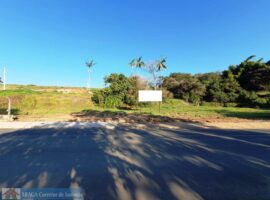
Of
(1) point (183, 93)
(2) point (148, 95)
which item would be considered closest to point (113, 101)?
(2) point (148, 95)

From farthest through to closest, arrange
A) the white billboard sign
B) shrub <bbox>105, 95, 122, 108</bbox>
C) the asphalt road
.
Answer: shrub <bbox>105, 95, 122, 108</bbox> → the white billboard sign → the asphalt road

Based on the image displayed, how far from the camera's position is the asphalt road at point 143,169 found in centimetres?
389

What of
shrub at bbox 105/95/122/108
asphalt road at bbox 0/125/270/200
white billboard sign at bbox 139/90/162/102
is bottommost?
asphalt road at bbox 0/125/270/200

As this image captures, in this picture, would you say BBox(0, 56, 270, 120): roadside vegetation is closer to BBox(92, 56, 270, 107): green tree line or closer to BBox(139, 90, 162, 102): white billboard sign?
BBox(92, 56, 270, 107): green tree line

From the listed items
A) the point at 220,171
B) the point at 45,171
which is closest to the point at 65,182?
the point at 45,171

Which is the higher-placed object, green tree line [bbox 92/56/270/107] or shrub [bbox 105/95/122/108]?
green tree line [bbox 92/56/270/107]

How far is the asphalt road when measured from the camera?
12.8ft

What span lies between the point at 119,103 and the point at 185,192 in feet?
93.5

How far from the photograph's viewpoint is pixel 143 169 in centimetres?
502

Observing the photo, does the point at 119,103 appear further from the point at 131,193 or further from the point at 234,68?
the point at 234,68

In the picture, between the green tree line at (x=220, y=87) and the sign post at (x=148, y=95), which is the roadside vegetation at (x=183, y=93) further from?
the sign post at (x=148, y=95)

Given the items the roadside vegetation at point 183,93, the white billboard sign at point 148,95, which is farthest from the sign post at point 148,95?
the roadside vegetation at point 183,93

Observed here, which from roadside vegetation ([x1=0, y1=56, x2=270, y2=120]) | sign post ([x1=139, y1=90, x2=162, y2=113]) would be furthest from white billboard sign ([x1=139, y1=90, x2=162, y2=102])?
roadside vegetation ([x1=0, y1=56, x2=270, y2=120])

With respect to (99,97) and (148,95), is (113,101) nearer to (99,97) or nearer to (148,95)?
(99,97)
